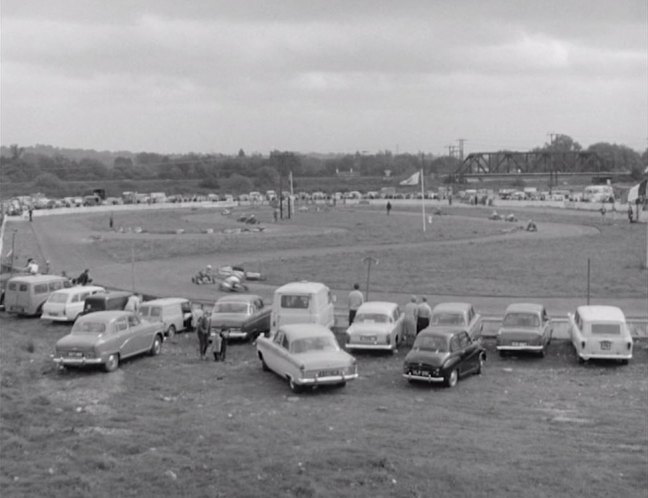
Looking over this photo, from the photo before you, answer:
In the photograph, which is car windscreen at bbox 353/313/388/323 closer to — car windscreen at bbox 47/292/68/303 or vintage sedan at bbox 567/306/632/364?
vintage sedan at bbox 567/306/632/364

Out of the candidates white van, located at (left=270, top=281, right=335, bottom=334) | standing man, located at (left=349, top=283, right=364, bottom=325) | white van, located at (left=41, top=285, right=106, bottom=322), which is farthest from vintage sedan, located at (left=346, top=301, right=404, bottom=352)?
white van, located at (left=41, top=285, right=106, bottom=322)

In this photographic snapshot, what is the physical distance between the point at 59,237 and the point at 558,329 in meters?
50.4

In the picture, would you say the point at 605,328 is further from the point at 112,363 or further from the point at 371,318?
the point at 112,363

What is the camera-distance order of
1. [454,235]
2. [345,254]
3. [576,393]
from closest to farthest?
[576,393]
[345,254]
[454,235]

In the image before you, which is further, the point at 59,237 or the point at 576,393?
the point at 59,237

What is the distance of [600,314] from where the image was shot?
80.5ft

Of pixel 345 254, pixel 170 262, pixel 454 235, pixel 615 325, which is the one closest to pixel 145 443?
pixel 615 325

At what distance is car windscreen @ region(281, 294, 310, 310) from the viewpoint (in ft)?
86.3

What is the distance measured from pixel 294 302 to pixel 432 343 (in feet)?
19.4

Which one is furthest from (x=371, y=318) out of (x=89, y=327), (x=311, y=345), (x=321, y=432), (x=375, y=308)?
(x=321, y=432)

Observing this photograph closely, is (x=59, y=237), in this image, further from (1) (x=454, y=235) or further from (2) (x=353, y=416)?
(2) (x=353, y=416)

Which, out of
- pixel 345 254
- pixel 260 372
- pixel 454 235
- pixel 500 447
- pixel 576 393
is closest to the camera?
pixel 500 447

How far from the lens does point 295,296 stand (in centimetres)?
2647

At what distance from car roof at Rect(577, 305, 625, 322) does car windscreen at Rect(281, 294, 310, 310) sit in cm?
790
